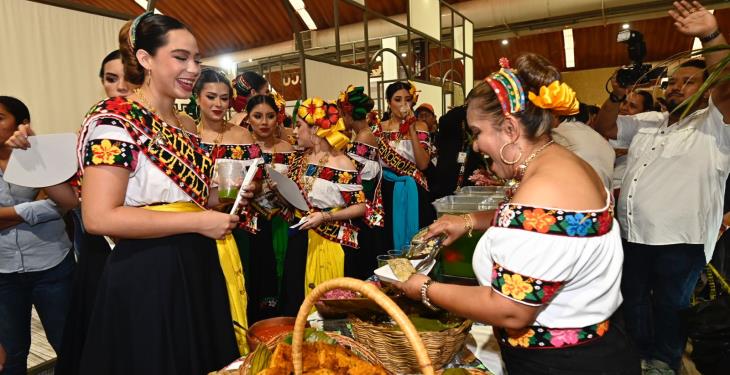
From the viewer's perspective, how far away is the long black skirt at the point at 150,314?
1175 mm

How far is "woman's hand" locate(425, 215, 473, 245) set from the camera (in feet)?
4.78

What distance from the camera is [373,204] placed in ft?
10.5

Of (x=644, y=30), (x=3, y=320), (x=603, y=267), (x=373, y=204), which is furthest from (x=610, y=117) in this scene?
(x=644, y=30)

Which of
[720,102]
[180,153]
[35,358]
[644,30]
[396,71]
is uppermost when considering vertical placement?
[644,30]

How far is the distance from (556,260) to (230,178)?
95 cm

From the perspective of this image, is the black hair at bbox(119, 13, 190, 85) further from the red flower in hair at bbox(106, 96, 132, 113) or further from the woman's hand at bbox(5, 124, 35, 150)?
the woman's hand at bbox(5, 124, 35, 150)

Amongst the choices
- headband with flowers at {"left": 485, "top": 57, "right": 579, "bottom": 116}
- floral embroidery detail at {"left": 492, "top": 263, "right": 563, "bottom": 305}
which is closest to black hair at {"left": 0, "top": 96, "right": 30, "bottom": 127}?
headband with flowers at {"left": 485, "top": 57, "right": 579, "bottom": 116}

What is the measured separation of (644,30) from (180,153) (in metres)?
13.3

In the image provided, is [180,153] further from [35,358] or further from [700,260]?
[700,260]

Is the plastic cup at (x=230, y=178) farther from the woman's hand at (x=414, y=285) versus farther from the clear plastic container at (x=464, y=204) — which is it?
the clear plastic container at (x=464, y=204)

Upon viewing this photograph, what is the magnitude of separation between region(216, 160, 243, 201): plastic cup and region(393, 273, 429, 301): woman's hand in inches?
23.9

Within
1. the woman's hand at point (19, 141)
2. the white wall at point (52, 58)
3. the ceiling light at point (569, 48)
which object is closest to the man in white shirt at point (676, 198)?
the woman's hand at point (19, 141)

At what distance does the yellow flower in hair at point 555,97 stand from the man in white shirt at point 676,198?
1.23 meters

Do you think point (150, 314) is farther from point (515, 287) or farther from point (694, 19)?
point (694, 19)
